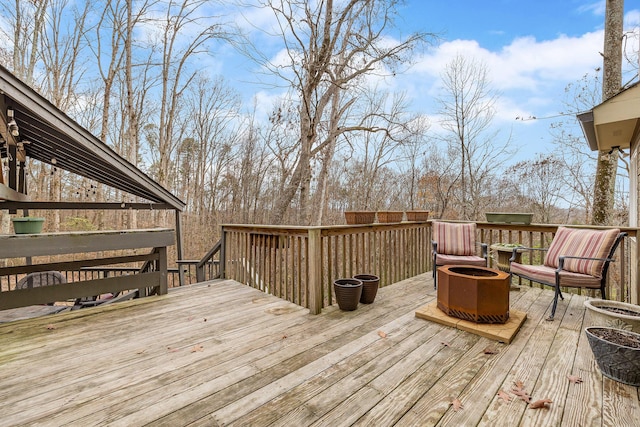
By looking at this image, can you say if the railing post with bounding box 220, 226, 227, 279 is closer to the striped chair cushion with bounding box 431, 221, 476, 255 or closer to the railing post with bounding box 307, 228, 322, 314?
the railing post with bounding box 307, 228, 322, 314

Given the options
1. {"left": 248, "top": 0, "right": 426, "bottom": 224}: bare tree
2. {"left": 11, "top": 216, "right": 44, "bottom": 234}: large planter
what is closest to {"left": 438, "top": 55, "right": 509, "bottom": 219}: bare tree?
{"left": 248, "top": 0, "right": 426, "bottom": 224}: bare tree

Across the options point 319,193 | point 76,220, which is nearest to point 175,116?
point 76,220

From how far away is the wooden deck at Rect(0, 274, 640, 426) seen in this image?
61.1 inches

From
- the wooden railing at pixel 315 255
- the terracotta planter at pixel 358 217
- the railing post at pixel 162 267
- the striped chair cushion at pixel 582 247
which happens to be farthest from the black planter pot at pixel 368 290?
the railing post at pixel 162 267

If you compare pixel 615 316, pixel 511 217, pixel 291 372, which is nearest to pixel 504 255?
pixel 511 217

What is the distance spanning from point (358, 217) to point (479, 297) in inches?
65.1

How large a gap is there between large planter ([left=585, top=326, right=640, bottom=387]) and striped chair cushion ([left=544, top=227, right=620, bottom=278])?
4.49 ft

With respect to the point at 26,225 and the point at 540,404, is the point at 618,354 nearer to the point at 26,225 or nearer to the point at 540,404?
the point at 540,404

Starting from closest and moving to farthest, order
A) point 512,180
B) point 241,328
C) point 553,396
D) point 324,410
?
point 324,410, point 553,396, point 241,328, point 512,180

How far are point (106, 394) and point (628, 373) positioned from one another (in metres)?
3.22

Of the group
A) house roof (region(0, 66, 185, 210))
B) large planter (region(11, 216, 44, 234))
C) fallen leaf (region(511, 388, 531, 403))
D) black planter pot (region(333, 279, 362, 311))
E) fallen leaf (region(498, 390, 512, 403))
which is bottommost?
fallen leaf (region(498, 390, 512, 403))

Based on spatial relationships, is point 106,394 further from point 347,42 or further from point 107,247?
point 347,42

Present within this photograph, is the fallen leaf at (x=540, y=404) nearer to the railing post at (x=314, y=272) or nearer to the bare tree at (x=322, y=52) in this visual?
the railing post at (x=314, y=272)

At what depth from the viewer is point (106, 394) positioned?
68.6 inches
